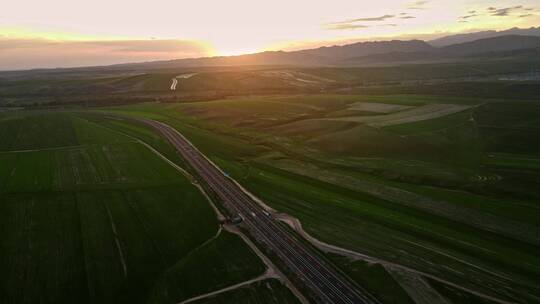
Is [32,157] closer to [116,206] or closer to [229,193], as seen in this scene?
[116,206]

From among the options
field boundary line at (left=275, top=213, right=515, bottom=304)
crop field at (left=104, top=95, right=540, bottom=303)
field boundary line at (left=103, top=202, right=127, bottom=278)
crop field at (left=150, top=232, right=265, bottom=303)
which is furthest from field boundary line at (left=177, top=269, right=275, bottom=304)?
crop field at (left=104, top=95, right=540, bottom=303)

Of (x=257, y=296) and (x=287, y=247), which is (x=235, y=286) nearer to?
(x=257, y=296)

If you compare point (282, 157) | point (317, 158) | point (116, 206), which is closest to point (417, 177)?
point (317, 158)

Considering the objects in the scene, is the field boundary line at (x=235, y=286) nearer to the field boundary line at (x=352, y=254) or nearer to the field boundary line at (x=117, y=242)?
the field boundary line at (x=352, y=254)

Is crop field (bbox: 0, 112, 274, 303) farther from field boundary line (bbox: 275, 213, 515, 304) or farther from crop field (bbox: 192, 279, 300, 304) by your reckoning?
field boundary line (bbox: 275, 213, 515, 304)

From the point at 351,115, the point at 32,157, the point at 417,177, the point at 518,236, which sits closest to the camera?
the point at 518,236

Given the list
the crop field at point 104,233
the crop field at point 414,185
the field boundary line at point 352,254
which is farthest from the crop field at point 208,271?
the crop field at point 414,185
